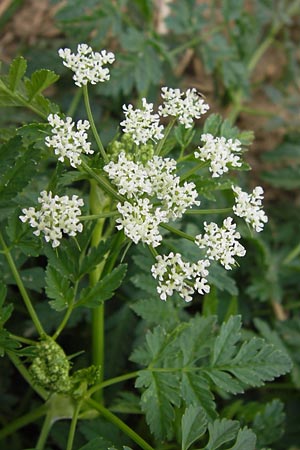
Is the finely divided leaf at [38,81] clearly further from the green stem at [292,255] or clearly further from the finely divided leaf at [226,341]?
the green stem at [292,255]

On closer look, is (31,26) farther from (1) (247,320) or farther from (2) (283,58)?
(1) (247,320)

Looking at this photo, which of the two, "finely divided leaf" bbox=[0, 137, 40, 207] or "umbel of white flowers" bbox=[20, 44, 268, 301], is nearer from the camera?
"umbel of white flowers" bbox=[20, 44, 268, 301]

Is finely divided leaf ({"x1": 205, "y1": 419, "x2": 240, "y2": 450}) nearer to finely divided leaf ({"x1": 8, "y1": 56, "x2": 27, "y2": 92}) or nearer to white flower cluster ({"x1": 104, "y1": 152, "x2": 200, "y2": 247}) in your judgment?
white flower cluster ({"x1": 104, "y1": 152, "x2": 200, "y2": 247})

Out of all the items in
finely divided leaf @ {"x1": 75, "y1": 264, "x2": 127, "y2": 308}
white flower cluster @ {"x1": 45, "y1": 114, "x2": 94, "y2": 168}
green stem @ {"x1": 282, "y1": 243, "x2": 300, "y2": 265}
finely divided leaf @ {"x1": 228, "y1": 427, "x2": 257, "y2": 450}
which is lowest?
finely divided leaf @ {"x1": 228, "y1": 427, "x2": 257, "y2": 450}

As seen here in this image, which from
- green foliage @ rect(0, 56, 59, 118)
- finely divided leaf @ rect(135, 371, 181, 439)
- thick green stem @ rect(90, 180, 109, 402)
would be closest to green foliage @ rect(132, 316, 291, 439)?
finely divided leaf @ rect(135, 371, 181, 439)

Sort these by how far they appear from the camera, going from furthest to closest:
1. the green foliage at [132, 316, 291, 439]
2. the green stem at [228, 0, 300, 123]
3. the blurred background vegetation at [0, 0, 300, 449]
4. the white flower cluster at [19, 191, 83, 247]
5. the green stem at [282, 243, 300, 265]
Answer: the green stem at [228, 0, 300, 123] < the green stem at [282, 243, 300, 265] < the blurred background vegetation at [0, 0, 300, 449] < the green foliage at [132, 316, 291, 439] < the white flower cluster at [19, 191, 83, 247]

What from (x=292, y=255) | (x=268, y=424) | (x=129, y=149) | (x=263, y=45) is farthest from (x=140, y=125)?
(x=263, y=45)

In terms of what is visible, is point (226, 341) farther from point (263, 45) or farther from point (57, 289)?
point (263, 45)
